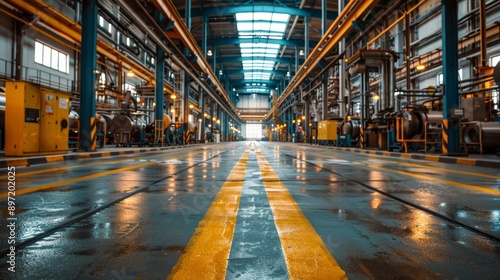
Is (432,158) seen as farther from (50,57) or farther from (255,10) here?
(255,10)

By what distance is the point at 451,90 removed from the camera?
10.2 meters

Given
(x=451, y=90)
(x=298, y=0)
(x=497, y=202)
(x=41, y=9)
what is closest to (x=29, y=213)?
(x=497, y=202)

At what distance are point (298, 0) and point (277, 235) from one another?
95.4 feet

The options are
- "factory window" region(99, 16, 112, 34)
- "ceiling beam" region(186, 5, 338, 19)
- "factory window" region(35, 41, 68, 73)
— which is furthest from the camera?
"ceiling beam" region(186, 5, 338, 19)

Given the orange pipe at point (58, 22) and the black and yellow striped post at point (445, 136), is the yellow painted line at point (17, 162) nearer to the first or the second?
the orange pipe at point (58, 22)

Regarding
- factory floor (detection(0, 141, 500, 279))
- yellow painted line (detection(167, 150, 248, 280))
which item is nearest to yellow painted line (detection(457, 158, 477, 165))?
factory floor (detection(0, 141, 500, 279))

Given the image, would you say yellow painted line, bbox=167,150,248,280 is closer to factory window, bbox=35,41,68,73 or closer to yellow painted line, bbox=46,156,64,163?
yellow painted line, bbox=46,156,64,163

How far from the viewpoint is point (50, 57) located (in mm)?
18641

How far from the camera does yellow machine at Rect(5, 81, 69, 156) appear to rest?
329 inches

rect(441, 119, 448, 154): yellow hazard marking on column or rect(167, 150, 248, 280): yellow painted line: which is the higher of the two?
rect(441, 119, 448, 154): yellow hazard marking on column

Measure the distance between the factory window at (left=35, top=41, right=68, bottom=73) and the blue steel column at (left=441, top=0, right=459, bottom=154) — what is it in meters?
18.7

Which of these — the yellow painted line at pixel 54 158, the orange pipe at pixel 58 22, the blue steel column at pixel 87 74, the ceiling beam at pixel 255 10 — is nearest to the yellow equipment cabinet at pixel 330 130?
the ceiling beam at pixel 255 10

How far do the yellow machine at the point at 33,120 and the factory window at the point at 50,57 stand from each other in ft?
32.9

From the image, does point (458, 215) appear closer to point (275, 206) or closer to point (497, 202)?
point (497, 202)
